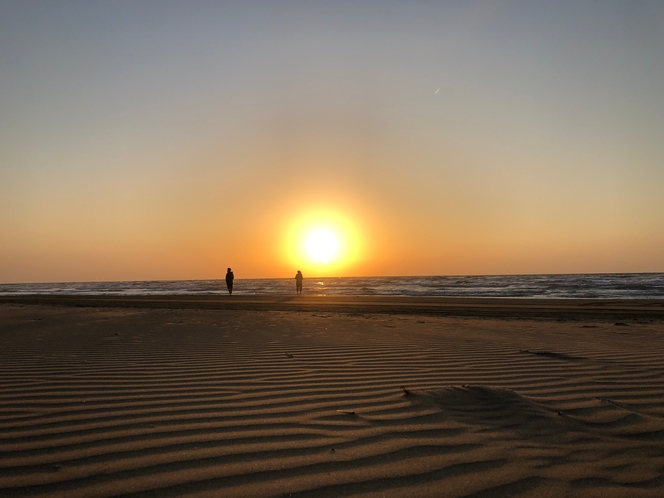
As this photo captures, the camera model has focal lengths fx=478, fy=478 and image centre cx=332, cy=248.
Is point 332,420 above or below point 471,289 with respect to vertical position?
below

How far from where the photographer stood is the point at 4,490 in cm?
249

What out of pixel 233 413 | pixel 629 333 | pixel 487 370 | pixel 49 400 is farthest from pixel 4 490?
pixel 629 333

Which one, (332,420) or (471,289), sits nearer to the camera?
(332,420)

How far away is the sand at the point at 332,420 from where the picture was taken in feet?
8.69

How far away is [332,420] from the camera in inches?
141

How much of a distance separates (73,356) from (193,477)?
4.48 meters

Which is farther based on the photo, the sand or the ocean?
the ocean

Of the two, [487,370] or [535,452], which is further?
[487,370]

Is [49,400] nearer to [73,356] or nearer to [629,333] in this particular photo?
[73,356]

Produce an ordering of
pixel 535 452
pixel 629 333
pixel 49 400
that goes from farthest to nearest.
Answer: pixel 629 333 < pixel 49 400 < pixel 535 452

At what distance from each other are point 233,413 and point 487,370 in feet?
9.94

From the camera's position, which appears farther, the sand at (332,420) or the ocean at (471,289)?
the ocean at (471,289)

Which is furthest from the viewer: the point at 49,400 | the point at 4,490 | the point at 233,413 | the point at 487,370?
the point at 487,370

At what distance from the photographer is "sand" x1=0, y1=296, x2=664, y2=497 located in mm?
2648
